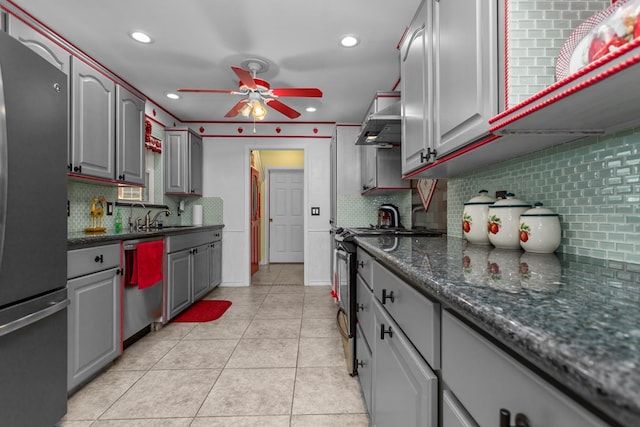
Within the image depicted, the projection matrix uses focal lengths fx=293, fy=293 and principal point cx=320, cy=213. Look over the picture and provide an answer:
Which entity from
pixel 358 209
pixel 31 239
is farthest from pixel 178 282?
pixel 358 209

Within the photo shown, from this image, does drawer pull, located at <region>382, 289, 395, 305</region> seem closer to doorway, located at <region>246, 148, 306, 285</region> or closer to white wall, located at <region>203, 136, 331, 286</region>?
white wall, located at <region>203, 136, 331, 286</region>

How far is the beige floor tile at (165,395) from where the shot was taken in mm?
1632

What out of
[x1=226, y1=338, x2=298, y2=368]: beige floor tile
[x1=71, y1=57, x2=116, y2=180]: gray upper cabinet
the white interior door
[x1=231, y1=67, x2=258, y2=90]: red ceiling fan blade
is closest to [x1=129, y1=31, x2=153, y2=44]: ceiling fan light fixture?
[x1=71, y1=57, x2=116, y2=180]: gray upper cabinet

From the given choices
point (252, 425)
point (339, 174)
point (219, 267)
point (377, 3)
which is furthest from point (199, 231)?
point (377, 3)

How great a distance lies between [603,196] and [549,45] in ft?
1.67

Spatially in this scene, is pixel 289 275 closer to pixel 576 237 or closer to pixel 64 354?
pixel 64 354

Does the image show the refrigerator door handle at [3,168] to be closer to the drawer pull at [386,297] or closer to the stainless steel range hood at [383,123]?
the drawer pull at [386,297]

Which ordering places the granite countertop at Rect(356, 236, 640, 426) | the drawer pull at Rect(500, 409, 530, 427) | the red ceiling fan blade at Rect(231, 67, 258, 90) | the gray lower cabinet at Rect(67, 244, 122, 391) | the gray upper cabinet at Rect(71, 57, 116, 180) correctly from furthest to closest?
1. the red ceiling fan blade at Rect(231, 67, 258, 90)
2. the gray upper cabinet at Rect(71, 57, 116, 180)
3. the gray lower cabinet at Rect(67, 244, 122, 391)
4. the drawer pull at Rect(500, 409, 530, 427)
5. the granite countertop at Rect(356, 236, 640, 426)

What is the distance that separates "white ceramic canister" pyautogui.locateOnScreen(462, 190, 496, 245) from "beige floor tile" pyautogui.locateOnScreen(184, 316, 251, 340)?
7.10 feet

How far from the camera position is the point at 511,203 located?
4.08ft

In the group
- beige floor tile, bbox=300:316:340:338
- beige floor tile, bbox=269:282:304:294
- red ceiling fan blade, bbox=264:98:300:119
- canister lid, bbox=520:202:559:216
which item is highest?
red ceiling fan blade, bbox=264:98:300:119

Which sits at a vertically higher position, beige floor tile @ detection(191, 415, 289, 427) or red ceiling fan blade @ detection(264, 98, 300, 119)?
red ceiling fan blade @ detection(264, 98, 300, 119)

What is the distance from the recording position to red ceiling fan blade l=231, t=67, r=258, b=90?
232 cm

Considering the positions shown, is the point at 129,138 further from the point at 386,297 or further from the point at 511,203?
the point at 511,203
